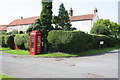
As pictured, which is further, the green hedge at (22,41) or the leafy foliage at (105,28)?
the leafy foliage at (105,28)

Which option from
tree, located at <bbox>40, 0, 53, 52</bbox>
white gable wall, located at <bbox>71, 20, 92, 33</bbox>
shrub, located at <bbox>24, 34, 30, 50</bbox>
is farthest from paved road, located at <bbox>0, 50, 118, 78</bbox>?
white gable wall, located at <bbox>71, 20, 92, 33</bbox>

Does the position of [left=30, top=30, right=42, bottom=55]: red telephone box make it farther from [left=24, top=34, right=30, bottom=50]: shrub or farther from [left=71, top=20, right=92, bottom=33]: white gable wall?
[left=71, top=20, right=92, bottom=33]: white gable wall

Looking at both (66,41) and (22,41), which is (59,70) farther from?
(22,41)

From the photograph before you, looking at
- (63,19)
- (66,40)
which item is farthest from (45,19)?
(63,19)

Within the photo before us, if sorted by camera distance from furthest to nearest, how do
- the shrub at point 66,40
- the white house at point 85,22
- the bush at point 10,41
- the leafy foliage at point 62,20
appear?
the white house at point 85,22 → the bush at point 10,41 → the leafy foliage at point 62,20 → the shrub at point 66,40

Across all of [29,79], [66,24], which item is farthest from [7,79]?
[66,24]

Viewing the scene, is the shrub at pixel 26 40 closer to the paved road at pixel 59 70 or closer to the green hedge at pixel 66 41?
the green hedge at pixel 66 41

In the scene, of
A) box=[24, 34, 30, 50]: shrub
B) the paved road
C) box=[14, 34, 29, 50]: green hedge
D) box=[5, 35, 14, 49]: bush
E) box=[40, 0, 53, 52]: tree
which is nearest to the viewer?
the paved road

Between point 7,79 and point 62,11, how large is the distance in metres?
18.9

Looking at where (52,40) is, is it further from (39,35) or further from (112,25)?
(112,25)

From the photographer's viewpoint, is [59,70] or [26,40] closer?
[59,70]

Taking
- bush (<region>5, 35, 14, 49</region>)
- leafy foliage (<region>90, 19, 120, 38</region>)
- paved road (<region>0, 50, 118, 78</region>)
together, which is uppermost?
leafy foliage (<region>90, 19, 120, 38</region>)

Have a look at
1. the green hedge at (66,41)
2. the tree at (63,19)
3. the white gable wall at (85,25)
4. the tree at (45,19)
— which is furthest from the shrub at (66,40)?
the white gable wall at (85,25)

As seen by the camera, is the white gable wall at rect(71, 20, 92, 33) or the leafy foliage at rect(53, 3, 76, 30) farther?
A: the white gable wall at rect(71, 20, 92, 33)
